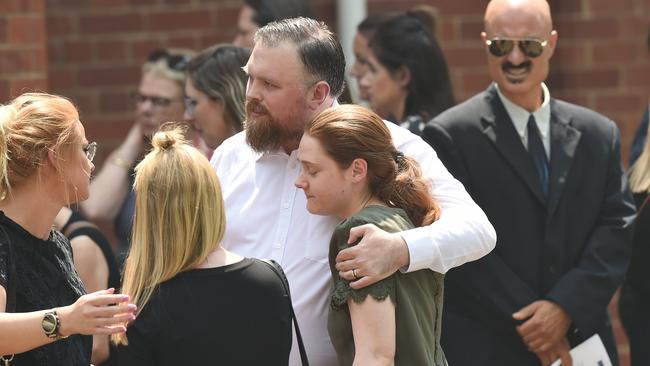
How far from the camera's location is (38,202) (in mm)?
3453

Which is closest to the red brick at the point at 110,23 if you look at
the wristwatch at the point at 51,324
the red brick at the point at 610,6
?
the red brick at the point at 610,6

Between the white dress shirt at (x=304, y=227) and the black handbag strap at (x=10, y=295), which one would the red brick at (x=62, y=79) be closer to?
the white dress shirt at (x=304, y=227)

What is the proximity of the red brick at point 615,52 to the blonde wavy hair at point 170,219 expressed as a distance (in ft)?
12.1

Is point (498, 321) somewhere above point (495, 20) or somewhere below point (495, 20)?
below

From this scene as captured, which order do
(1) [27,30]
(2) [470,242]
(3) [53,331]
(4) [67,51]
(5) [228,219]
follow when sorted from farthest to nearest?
(4) [67,51], (1) [27,30], (5) [228,219], (2) [470,242], (3) [53,331]

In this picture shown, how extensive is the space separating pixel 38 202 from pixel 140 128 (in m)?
3.03

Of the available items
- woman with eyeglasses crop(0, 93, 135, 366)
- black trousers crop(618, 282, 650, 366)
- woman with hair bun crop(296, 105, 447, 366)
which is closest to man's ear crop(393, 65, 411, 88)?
black trousers crop(618, 282, 650, 366)

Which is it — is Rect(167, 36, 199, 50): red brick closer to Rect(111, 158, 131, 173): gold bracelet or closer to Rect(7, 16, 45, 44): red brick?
Rect(111, 158, 131, 173): gold bracelet

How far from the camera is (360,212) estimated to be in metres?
3.59

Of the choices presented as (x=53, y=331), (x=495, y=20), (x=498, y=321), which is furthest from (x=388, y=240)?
(x=495, y=20)

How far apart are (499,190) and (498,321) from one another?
47 cm

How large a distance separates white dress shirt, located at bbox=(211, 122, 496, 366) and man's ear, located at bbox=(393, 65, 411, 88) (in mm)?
1772

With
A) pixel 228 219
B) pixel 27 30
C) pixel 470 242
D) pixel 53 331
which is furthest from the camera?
pixel 27 30

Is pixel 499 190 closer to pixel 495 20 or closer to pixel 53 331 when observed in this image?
pixel 495 20
